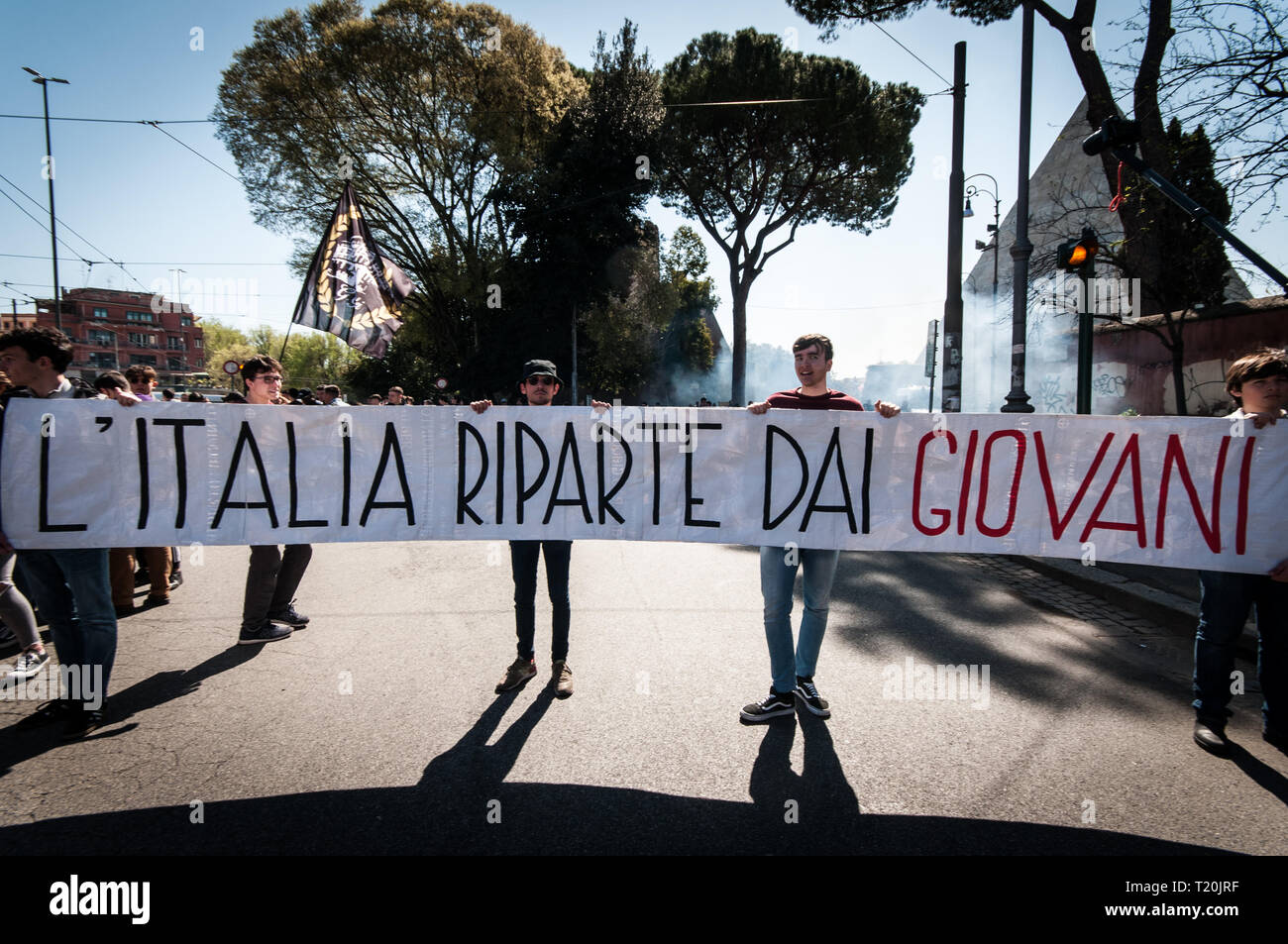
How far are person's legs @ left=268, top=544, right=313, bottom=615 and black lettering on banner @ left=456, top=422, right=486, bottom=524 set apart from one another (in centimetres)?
194

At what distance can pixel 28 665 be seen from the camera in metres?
3.91

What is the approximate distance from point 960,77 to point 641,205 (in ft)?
51.8

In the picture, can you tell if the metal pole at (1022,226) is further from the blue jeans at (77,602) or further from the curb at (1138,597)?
the blue jeans at (77,602)

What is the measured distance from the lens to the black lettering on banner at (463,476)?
3.75 metres

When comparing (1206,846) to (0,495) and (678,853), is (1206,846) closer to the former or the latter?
(678,853)

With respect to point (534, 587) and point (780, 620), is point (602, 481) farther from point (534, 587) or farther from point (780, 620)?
point (780, 620)

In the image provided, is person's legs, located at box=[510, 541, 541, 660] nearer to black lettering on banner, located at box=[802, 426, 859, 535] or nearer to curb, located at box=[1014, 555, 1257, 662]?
black lettering on banner, located at box=[802, 426, 859, 535]

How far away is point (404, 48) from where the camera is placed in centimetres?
2225

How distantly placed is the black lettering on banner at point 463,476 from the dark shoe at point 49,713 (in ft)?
7.10

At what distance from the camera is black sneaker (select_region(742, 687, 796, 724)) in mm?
3295

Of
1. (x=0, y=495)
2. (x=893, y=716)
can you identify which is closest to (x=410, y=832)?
(x=893, y=716)

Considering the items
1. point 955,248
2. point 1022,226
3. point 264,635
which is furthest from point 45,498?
point 955,248
